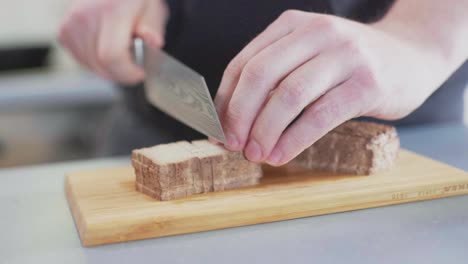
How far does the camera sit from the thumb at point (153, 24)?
4.13ft

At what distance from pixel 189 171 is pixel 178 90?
0.24 m

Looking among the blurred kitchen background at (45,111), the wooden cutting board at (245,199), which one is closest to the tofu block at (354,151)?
the wooden cutting board at (245,199)

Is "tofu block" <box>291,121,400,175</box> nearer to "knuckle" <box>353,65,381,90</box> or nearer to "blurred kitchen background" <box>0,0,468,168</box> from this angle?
"knuckle" <box>353,65,381,90</box>

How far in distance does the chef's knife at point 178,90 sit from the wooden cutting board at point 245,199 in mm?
110

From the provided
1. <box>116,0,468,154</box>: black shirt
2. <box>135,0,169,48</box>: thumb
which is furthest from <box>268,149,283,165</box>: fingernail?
<box>135,0,169,48</box>: thumb

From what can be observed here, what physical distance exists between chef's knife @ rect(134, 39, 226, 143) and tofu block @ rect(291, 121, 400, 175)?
0.16 metres

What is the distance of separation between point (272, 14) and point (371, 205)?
17.9 inches

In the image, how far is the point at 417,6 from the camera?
0.98m

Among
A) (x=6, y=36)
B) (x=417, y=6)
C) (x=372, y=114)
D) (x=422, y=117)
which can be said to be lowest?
(x=6, y=36)

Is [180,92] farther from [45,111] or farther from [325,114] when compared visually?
[45,111]

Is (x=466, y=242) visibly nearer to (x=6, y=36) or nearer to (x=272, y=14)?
(x=272, y=14)

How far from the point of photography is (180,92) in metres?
1.03

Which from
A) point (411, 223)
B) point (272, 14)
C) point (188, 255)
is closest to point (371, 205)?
point (411, 223)

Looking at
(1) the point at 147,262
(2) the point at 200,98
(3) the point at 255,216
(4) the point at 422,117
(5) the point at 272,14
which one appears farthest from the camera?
(4) the point at 422,117
